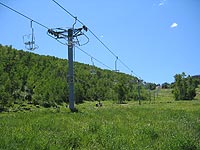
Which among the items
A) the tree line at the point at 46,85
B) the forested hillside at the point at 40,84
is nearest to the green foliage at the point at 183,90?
the tree line at the point at 46,85

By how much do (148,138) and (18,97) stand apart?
A: 268ft

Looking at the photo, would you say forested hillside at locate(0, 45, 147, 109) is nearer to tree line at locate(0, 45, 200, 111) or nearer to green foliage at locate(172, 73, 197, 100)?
tree line at locate(0, 45, 200, 111)

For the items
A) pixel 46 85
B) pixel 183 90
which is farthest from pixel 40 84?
pixel 183 90

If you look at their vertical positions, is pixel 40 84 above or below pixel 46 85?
above

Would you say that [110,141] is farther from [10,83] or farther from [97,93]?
[97,93]

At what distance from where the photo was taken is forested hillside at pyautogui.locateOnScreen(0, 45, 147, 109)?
9162cm


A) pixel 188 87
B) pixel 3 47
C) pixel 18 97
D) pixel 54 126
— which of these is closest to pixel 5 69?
pixel 18 97

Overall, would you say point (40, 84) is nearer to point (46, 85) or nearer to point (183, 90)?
point (46, 85)

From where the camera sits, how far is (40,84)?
10675 cm

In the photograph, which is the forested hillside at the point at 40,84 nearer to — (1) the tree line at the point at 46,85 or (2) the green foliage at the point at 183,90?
(1) the tree line at the point at 46,85

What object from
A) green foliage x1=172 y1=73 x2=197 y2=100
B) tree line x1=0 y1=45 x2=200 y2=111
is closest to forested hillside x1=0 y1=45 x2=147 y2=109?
tree line x1=0 y1=45 x2=200 y2=111

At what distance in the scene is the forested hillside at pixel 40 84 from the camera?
9162cm

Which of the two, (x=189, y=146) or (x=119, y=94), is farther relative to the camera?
(x=119, y=94)

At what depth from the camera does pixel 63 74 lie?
5571 inches
